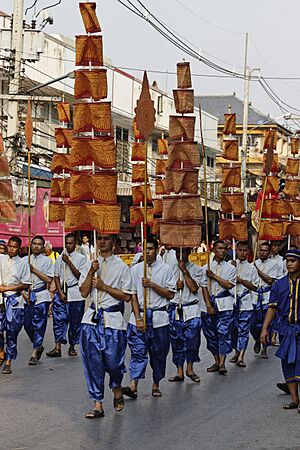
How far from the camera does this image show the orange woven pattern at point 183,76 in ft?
39.2

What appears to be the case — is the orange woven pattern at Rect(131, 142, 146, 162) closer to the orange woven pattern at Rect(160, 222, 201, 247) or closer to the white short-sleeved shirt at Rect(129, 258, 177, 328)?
the orange woven pattern at Rect(160, 222, 201, 247)

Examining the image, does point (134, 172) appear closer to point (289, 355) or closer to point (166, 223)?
point (166, 223)

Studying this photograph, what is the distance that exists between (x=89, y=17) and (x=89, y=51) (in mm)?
365

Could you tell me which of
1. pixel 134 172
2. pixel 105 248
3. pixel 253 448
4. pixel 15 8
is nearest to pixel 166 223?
pixel 105 248

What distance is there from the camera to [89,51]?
10.2 meters

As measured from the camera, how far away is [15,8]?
20531 millimetres

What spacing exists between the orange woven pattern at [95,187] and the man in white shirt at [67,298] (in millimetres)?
3886

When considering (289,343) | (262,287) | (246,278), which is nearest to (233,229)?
(262,287)

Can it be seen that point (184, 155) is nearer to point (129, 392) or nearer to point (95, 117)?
point (95, 117)

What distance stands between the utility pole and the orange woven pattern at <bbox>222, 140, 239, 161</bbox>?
687 centimetres

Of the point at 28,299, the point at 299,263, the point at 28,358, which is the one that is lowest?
the point at 28,358

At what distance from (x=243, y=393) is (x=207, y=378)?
3.82 feet

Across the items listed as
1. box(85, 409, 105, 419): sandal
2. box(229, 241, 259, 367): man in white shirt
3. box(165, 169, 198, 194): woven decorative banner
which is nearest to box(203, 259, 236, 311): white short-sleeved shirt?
box(229, 241, 259, 367): man in white shirt

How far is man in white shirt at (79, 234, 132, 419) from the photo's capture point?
8.78 meters
